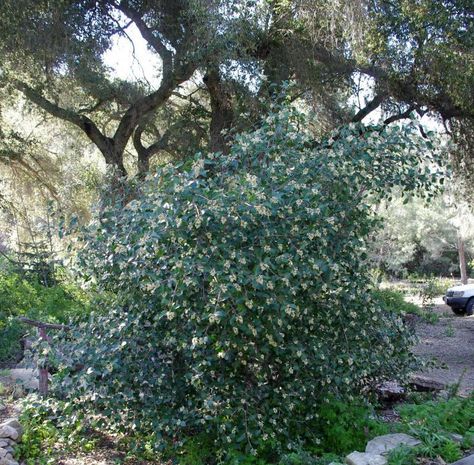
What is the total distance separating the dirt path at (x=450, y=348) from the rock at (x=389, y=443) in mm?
2454

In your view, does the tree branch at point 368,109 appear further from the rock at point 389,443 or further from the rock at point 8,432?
the rock at point 8,432

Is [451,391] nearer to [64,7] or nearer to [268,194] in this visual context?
[268,194]

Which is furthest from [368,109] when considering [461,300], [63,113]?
[461,300]

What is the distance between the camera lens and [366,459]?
3627 millimetres

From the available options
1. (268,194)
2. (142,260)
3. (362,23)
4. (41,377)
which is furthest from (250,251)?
(362,23)

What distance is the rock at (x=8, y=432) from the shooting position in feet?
15.9

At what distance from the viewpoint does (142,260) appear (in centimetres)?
438

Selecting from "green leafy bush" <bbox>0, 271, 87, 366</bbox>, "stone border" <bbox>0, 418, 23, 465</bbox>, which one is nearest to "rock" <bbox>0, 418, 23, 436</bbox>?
"stone border" <bbox>0, 418, 23, 465</bbox>

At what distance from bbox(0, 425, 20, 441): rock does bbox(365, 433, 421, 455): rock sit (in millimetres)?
2755

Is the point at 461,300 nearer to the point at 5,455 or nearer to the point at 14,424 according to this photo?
the point at 14,424

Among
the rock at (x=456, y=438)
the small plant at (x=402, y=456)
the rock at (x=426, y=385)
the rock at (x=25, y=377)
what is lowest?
the rock at (x=426, y=385)

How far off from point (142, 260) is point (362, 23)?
6.08 m

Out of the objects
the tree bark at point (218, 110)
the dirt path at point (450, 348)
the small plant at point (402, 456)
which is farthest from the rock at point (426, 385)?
the tree bark at point (218, 110)

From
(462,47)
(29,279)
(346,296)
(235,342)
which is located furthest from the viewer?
(29,279)
